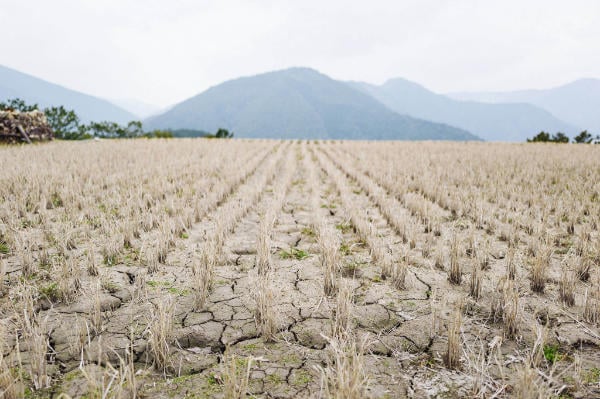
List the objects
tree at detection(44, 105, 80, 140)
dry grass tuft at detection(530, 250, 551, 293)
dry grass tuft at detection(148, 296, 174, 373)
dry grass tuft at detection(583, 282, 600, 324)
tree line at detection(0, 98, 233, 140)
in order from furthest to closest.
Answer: tree at detection(44, 105, 80, 140)
tree line at detection(0, 98, 233, 140)
dry grass tuft at detection(530, 250, 551, 293)
dry grass tuft at detection(583, 282, 600, 324)
dry grass tuft at detection(148, 296, 174, 373)

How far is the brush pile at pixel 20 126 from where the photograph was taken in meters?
17.8

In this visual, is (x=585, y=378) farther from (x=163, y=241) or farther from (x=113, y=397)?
(x=163, y=241)

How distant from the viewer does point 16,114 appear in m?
18.5

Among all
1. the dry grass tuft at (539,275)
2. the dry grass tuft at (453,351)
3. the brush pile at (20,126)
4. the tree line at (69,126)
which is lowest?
the dry grass tuft at (453,351)

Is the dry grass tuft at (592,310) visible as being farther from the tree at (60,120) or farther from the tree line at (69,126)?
the tree at (60,120)

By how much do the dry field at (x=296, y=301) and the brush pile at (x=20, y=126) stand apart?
1531 centimetres

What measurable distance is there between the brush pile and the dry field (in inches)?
603

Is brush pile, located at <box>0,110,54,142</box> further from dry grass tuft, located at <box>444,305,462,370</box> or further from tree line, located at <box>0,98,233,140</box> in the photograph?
dry grass tuft, located at <box>444,305,462,370</box>

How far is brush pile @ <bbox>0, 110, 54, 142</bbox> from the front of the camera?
17753mm

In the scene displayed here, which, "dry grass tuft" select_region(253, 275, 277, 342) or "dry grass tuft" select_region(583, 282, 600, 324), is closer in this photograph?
"dry grass tuft" select_region(253, 275, 277, 342)

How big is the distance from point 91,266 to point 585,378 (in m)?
4.32

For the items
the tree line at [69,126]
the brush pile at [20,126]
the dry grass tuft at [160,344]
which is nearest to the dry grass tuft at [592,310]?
the dry grass tuft at [160,344]

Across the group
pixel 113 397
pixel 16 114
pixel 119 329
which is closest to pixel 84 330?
pixel 119 329

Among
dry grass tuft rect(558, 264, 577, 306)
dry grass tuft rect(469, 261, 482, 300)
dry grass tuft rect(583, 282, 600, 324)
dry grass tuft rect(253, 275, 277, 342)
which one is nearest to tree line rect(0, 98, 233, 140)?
dry grass tuft rect(253, 275, 277, 342)
